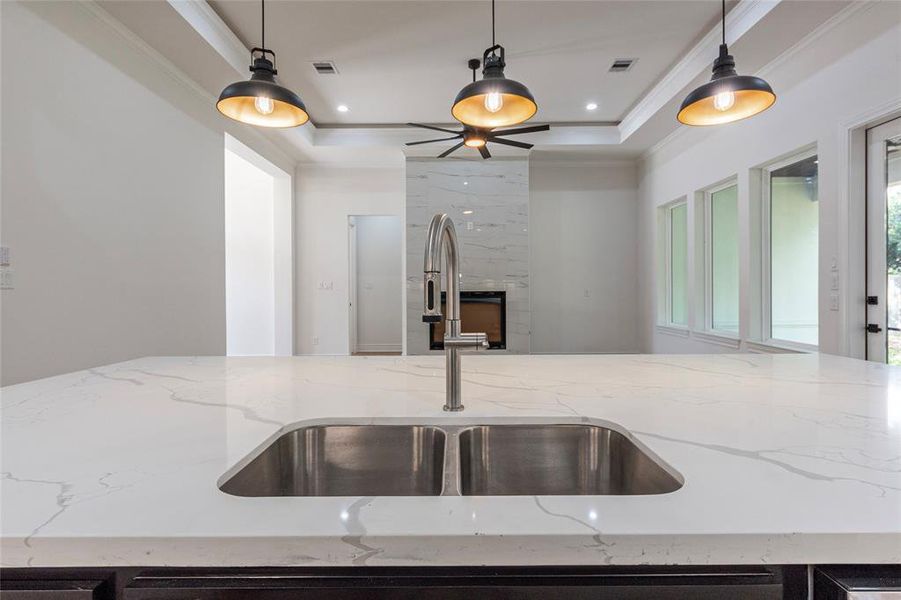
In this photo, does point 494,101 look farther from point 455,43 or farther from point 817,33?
point 817,33

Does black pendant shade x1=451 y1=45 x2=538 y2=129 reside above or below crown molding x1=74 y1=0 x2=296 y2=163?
below

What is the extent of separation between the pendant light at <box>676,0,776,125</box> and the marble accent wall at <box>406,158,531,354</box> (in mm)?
3319

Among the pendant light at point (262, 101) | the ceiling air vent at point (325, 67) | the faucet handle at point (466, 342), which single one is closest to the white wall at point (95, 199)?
the ceiling air vent at point (325, 67)

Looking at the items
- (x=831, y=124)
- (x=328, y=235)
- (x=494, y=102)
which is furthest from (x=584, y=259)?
(x=494, y=102)

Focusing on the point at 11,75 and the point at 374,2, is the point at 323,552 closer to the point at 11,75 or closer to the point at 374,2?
the point at 11,75

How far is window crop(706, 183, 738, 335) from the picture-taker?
159 inches

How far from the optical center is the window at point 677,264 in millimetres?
4910

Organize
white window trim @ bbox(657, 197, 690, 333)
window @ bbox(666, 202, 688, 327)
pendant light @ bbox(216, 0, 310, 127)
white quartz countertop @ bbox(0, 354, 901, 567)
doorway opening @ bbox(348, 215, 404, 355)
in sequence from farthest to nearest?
1. doorway opening @ bbox(348, 215, 404, 355)
2. white window trim @ bbox(657, 197, 690, 333)
3. window @ bbox(666, 202, 688, 327)
4. pendant light @ bbox(216, 0, 310, 127)
5. white quartz countertop @ bbox(0, 354, 901, 567)

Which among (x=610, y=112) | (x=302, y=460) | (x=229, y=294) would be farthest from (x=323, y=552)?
(x=229, y=294)

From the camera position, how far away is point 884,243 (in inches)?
100

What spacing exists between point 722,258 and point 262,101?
430 cm

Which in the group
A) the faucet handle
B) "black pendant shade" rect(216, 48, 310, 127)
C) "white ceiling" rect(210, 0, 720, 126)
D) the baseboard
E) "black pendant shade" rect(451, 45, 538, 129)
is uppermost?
"white ceiling" rect(210, 0, 720, 126)

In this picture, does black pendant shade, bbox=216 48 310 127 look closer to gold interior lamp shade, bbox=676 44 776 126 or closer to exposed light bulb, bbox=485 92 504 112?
exposed light bulb, bbox=485 92 504 112

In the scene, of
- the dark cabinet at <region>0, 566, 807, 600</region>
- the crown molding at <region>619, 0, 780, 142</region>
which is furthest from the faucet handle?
the crown molding at <region>619, 0, 780, 142</region>
